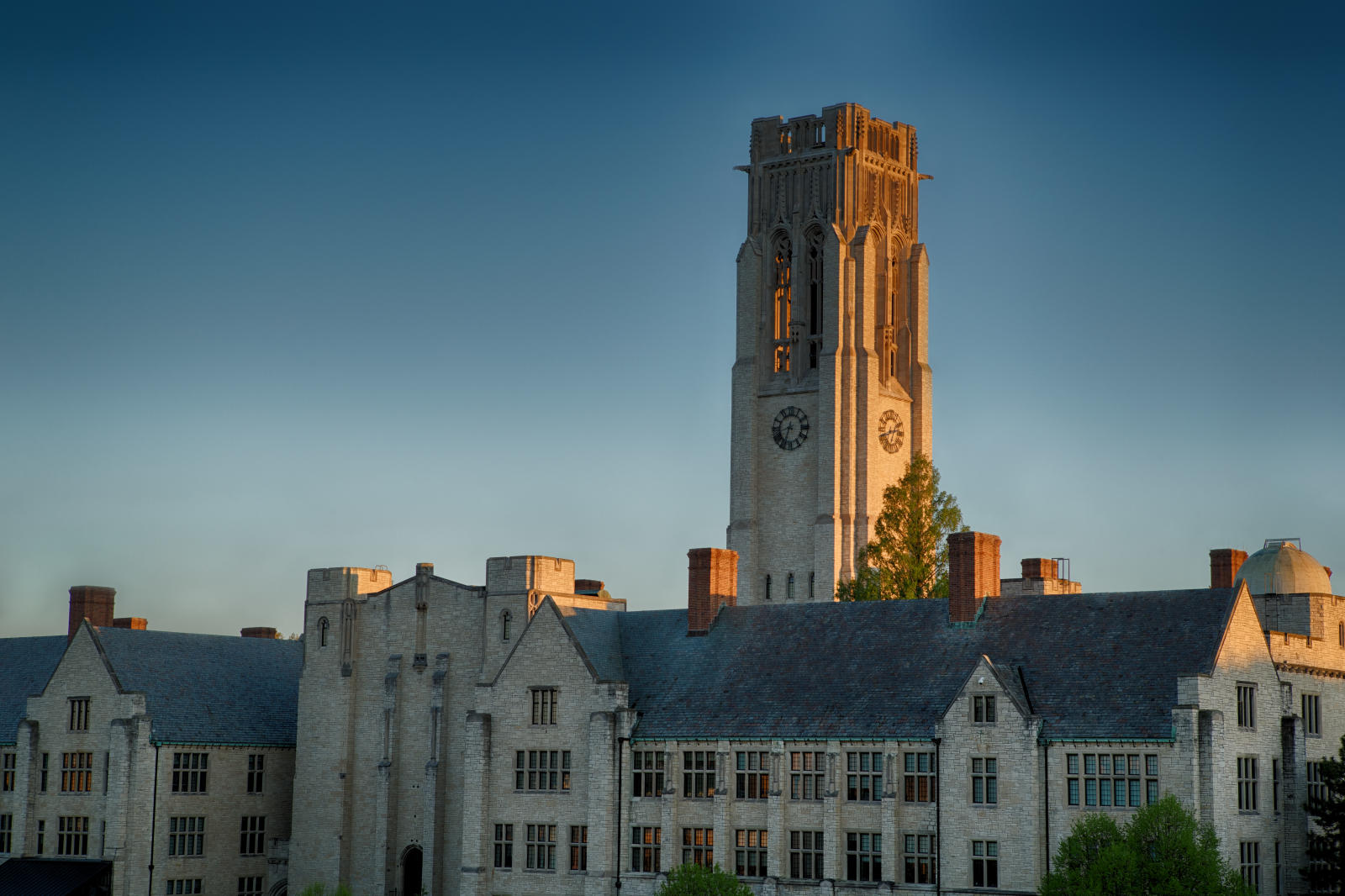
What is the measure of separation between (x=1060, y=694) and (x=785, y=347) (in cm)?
6431

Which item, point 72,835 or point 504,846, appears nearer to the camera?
point 504,846

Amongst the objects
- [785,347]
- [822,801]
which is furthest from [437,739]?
[785,347]

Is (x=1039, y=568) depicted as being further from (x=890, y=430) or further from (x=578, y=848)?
(x=890, y=430)

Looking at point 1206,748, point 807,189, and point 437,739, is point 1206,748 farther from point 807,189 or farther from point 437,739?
point 807,189

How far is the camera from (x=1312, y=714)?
2778 inches

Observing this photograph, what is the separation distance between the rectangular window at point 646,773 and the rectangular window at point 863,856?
8421 millimetres

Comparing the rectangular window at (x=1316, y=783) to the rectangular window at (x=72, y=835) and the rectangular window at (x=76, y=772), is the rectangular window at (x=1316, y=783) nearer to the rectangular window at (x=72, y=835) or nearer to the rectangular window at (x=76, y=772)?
the rectangular window at (x=72, y=835)

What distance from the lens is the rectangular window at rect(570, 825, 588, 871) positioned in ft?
240

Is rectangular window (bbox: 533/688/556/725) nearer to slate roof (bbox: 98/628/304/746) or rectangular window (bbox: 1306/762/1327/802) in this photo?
slate roof (bbox: 98/628/304/746)

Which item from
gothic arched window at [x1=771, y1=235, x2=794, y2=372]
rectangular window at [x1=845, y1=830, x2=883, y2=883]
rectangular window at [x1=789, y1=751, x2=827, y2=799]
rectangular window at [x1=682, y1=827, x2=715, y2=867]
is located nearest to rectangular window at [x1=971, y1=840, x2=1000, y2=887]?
rectangular window at [x1=845, y1=830, x2=883, y2=883]

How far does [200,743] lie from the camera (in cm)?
8619

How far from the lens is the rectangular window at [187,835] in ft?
278

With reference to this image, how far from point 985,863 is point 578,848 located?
17.4 metres

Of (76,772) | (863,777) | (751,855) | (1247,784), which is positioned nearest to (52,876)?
(76,772)
